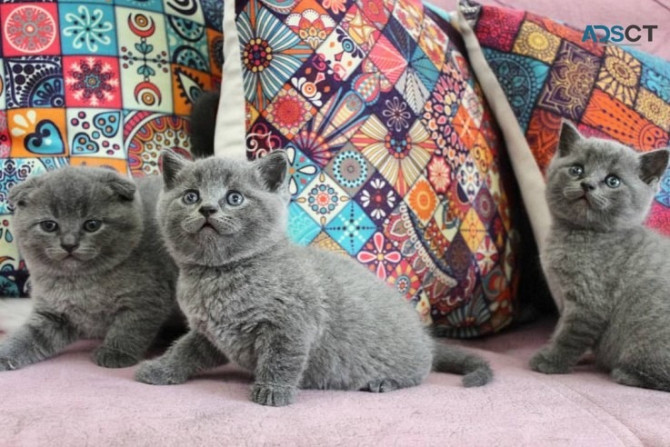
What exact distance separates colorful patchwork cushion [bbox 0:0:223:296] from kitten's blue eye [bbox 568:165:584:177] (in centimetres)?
83

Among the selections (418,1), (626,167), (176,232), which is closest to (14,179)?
(176,232)

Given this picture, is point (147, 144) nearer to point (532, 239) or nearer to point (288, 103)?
point (288, 103)

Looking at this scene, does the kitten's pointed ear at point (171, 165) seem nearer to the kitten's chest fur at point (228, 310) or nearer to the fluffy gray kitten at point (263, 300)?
the fluffy gray kitten at point (263, 300)

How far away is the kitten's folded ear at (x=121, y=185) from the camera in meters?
1.27

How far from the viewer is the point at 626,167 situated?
1333 millimetres

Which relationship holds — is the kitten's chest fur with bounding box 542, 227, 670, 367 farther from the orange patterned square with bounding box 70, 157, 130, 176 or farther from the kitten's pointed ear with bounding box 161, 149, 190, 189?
the orange patterned square with bounding box 70, 157, 130, 176

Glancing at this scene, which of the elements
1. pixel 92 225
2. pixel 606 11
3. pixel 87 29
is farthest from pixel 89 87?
pixel 606 11

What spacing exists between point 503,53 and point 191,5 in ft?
2.48

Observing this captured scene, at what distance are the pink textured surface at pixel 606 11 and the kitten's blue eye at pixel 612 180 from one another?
2.59ft

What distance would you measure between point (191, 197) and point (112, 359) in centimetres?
36

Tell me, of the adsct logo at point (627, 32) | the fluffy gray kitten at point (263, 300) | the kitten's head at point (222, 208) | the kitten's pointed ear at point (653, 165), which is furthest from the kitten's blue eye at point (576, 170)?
the adsct logo at point (627, 32)

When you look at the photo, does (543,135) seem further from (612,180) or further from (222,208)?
(222,208)

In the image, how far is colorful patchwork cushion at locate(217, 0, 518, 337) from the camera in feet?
4.46

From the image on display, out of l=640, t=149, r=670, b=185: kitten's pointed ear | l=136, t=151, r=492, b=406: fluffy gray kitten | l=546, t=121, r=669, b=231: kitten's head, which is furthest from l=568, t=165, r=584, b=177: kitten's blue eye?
l=136, t=151, r=492, b=406: fluffy gray kitten
